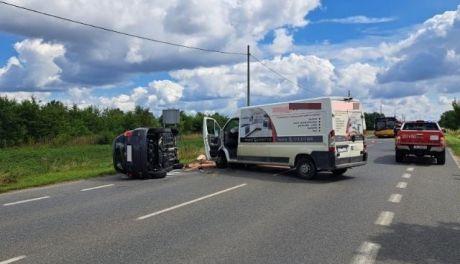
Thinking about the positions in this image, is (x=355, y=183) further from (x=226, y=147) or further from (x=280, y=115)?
(x=226, y=147)

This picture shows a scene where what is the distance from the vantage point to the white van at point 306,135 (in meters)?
13.6

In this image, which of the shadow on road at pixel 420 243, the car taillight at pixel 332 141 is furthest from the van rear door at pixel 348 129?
the shadow on road at pixel 420 243

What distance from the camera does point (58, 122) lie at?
55.6 metres

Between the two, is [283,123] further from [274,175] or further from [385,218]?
[385,218]

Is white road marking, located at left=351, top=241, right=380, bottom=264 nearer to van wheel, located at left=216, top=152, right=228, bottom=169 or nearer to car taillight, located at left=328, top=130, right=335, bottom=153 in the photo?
car taillight, located at left=328, top=130, right=335, bottom=153

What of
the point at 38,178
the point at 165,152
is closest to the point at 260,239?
the point at 165,152

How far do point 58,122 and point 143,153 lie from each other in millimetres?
44363

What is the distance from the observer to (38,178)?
1538cm

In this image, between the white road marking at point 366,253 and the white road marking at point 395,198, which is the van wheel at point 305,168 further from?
the white road marking at point 366,253

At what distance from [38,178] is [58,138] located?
37587 mm

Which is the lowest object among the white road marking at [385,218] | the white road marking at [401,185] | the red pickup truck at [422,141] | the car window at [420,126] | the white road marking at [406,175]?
the white road marking at [385,218]

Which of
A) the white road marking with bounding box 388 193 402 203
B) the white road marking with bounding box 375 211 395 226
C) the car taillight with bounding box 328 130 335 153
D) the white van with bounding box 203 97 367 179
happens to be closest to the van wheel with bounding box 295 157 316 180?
the white van with bounding box 203 97 367 179

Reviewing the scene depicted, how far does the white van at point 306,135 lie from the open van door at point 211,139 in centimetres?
150

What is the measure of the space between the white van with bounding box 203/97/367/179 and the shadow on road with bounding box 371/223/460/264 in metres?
6.25
